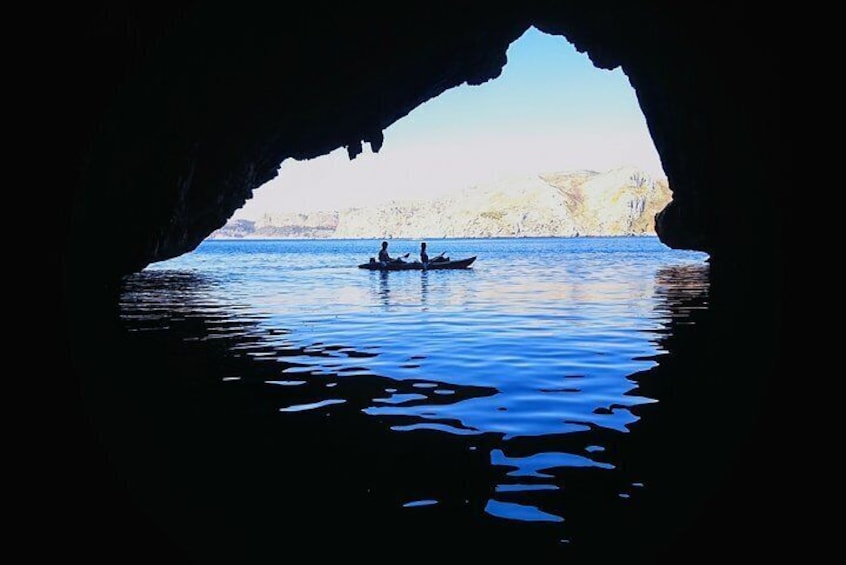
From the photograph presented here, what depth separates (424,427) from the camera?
7.79m

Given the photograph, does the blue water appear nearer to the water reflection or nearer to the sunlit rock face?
the water reflection

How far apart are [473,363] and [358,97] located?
52.5 feet

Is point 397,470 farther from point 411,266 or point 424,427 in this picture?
point 411,266

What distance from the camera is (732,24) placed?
780 cm

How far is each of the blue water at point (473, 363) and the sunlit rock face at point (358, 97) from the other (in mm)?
3587

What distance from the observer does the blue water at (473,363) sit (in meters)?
6.61

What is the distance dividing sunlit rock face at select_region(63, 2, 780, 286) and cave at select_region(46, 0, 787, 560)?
9 centimetres

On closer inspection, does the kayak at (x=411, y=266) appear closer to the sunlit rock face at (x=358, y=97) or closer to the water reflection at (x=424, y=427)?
the sunlit rock face at (x=358, y=97)

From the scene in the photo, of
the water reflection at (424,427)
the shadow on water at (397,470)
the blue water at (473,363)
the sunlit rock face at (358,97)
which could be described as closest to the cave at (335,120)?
the sunlit rock face at (358,97)

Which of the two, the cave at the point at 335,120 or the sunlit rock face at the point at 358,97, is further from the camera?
the sunlit rock face at the point at 358,97

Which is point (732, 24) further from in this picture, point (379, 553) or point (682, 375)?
point (379, 553)

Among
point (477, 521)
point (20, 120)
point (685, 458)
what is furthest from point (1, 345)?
point (685, 458)

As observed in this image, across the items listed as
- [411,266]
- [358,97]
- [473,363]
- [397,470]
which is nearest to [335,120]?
[358,97]

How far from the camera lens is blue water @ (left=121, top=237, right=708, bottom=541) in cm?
661
